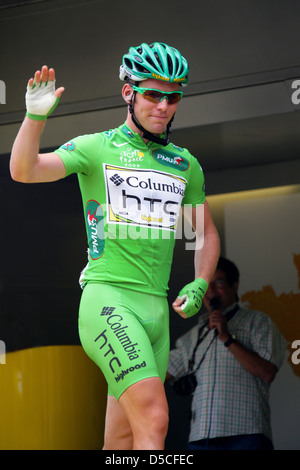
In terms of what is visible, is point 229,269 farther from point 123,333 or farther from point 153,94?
point 123,333

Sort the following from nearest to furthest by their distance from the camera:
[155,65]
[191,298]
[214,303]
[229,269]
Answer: [191,298]
[155,65]
[214,303]
[229,269]

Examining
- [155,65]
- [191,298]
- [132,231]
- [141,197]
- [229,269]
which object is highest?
[155,65]

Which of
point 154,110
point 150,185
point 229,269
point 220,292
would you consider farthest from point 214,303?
point 154,110

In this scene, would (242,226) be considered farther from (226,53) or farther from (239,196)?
(226,53)

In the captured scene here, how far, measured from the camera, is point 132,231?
318 centimetres

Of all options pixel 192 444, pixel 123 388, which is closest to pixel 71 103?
pixel 192 444

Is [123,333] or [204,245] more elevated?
[204,245]

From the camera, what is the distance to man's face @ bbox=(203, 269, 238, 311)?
5742mm

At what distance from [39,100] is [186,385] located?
10.4 feet

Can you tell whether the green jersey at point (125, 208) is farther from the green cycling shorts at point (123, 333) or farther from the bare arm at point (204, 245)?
the bare arm at point (204, 245)

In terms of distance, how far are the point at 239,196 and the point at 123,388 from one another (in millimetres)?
3631

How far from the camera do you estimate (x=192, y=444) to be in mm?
5352

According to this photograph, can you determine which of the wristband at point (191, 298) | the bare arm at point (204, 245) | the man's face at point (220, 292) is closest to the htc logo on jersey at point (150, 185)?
the bare arm at point (204, 245)

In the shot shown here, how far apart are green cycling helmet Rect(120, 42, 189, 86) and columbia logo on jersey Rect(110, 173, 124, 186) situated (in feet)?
1.37
